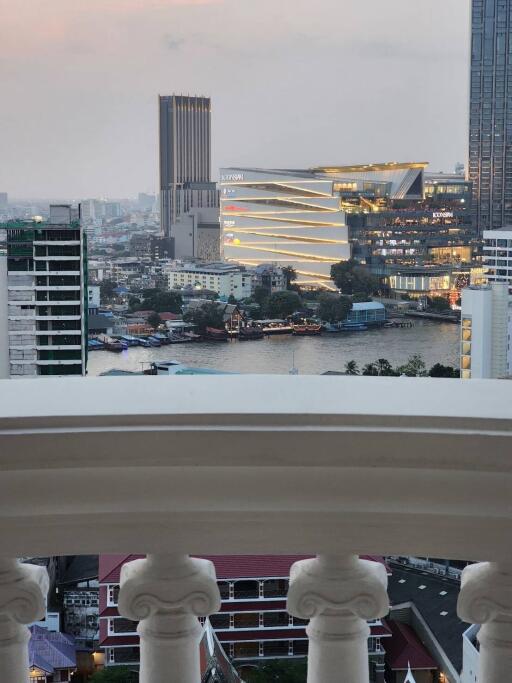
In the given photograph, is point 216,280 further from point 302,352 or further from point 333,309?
point 302,352

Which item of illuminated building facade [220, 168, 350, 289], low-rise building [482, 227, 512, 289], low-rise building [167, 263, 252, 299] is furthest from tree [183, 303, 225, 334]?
low-rise building [482, 227, 512, 289]

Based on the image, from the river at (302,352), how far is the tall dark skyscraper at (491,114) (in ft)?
19.1

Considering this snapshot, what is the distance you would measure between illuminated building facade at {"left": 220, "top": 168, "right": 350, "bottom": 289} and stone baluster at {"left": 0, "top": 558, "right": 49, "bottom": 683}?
51.8ft

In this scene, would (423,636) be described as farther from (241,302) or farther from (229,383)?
(241,302)

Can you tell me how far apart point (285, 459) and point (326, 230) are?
17089mm

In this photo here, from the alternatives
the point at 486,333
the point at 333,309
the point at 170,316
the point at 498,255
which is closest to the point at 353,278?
the point at 333,309

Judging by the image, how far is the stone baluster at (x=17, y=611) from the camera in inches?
9.4

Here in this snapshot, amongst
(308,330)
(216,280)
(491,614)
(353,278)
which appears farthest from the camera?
(353,278)

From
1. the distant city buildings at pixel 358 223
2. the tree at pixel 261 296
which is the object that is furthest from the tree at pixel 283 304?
the distant city buildings at pixel 358 223

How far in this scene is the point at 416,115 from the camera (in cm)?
2075

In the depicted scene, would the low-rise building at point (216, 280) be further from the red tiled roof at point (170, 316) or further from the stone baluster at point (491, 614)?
the stone baluster at point (491, 614)

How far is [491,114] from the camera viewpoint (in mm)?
18891

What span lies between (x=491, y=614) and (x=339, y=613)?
40 mm

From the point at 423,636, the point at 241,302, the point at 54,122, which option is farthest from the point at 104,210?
the point at 423,636
